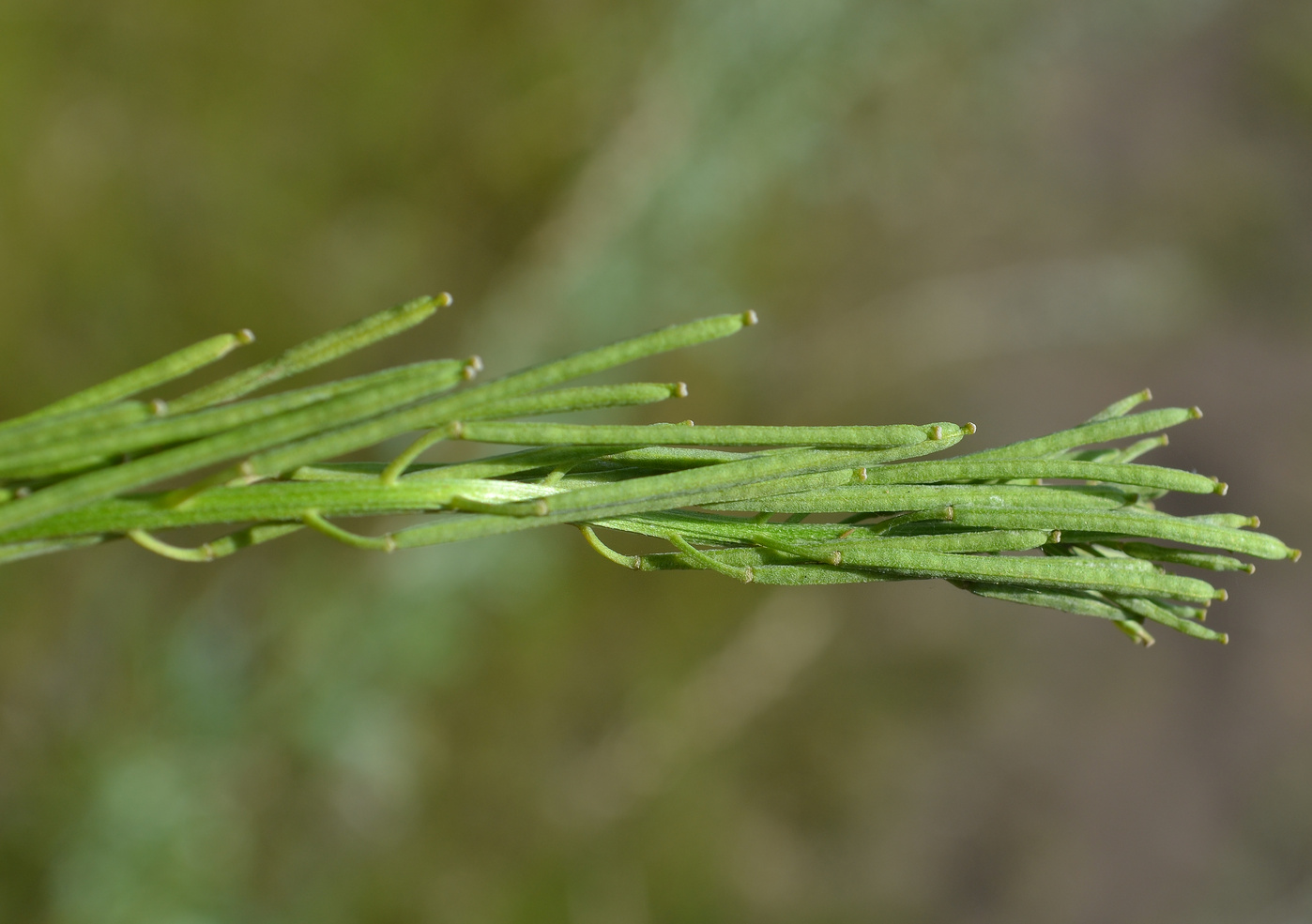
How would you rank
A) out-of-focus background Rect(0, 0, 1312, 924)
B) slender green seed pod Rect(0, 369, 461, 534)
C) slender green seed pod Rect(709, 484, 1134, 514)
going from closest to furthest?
slender green seed pod Rect(0, 369, 461, 534), slender green seed pod Rect(709, 484, 1134, 514), out-of-focus background Rect(0, 0, 1312, 924)

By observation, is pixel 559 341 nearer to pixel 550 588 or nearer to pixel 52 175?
pixel 550 588

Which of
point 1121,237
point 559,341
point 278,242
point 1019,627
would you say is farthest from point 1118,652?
point 278,242

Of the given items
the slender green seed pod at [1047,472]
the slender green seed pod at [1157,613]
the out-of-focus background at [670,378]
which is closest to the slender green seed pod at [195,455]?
the slender green seed pod at [1047,472]

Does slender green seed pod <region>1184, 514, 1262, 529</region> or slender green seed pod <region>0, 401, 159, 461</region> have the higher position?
slender green seed pod <region>0, 401, 159, 461</region>

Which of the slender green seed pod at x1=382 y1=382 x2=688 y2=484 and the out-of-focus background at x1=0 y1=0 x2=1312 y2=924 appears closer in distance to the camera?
the slender green seed pod at x1=382 y1=382 x2=688 y2=484

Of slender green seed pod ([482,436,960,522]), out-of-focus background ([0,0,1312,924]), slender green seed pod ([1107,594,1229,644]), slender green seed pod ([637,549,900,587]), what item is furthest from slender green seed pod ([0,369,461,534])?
out-of-focus background ([0,0,1312,924])

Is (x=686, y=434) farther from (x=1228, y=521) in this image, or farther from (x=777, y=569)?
Answer: (x=1228, y=521)

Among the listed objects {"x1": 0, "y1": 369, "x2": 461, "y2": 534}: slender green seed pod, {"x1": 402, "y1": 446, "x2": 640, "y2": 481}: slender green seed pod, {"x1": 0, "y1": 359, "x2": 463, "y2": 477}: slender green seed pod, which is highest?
{"x1": 0, "y1": 359, "x2": 463, "y2": 477}: slender green seed pod

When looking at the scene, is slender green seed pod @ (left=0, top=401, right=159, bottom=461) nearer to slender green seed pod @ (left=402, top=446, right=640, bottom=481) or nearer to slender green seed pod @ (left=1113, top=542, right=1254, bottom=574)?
slender green seed pod @ (left=402, top=446, right=640, bottom=481)
